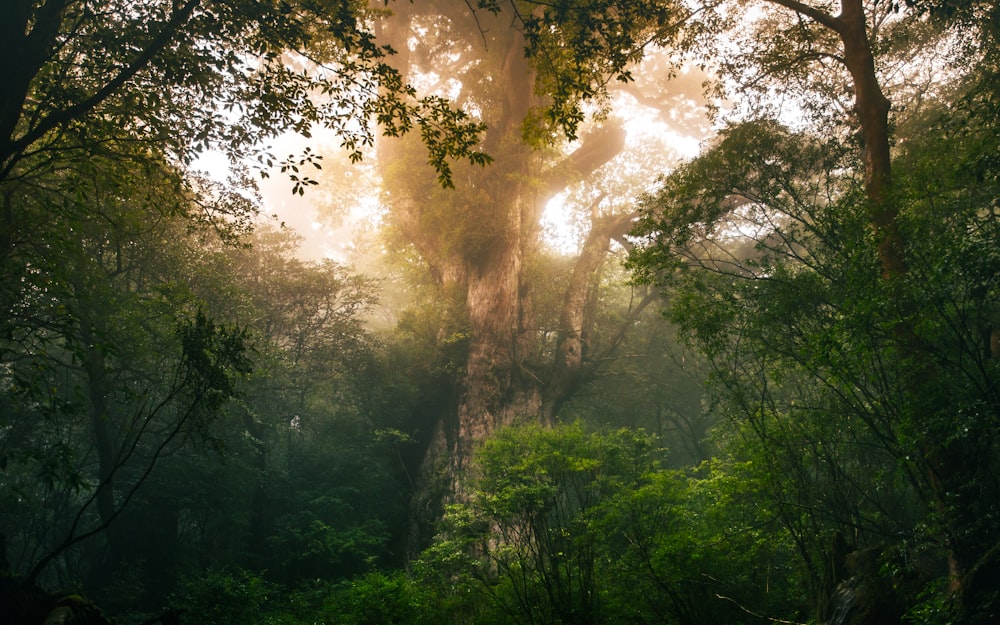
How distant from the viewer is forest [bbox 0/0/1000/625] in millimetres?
5410

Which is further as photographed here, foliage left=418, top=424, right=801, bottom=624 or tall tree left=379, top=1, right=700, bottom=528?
tall tree left=379, top=1, right=700, bottom=528

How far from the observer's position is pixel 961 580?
4523 mm

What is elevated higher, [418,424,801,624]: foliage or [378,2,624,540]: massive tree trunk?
[378,2,624,540]: massive tree trunk

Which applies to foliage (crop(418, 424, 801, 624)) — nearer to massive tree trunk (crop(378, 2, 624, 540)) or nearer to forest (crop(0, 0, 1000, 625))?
forest (crop(0, 0, 1000, 625))

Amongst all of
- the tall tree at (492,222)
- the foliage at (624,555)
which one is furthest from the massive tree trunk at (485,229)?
the foliage at (624,555)

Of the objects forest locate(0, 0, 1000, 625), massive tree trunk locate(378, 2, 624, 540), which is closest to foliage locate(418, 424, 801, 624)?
forest locate(0, 0, 1000, 625)

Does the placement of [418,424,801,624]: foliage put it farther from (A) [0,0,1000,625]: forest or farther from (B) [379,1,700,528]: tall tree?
(B) [379,1,700,528]: tall tree

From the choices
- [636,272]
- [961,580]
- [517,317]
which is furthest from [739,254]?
[961,580]

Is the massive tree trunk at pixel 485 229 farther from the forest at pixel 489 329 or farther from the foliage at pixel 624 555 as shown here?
the foliage at pixel 624 555

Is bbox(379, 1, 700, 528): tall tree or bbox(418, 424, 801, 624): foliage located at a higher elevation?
bbox(379, 1, 700, 528): tall tree

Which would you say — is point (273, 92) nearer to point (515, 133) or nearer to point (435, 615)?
point (435, 615)

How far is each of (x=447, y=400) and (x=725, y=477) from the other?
30.2 ft

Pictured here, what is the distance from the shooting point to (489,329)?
14633 mm

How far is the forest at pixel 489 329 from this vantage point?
5410 millimetres
